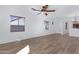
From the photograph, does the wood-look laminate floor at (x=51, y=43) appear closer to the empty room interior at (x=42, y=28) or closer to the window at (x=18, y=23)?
the empty room interior at (x=42, y=28)

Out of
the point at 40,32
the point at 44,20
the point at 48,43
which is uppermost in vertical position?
the point at 44,20

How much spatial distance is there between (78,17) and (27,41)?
48 cm

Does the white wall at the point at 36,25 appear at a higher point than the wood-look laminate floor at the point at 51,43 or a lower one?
higher

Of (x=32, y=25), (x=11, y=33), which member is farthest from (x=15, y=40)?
(x=32, y=25)

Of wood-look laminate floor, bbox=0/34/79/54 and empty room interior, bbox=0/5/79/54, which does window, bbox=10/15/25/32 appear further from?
wood-look laminate floor, bbox=0/34/79/54

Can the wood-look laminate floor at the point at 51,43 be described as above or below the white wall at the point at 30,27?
below

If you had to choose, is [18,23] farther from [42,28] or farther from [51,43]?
[51,43]

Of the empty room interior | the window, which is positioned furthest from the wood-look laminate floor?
the window

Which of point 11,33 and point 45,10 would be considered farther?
point 11,33

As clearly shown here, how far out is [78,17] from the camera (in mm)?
938

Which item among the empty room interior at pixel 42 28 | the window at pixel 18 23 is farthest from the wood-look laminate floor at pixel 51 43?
the window at pixel 18 23
